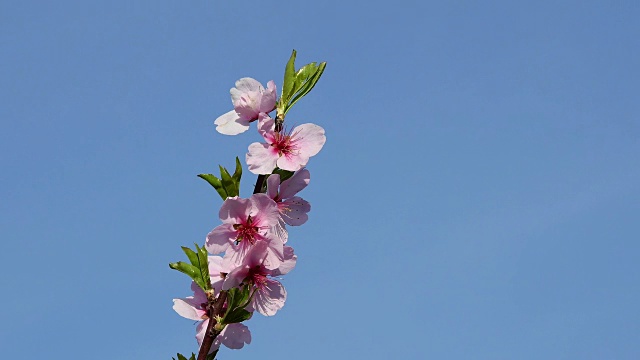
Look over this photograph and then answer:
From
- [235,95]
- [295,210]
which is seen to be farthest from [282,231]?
Answer: [235,95]

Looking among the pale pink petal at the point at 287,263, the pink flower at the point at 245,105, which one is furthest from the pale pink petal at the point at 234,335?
the pink flower at the point at 245,105

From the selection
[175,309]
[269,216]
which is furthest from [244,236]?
[175,309]

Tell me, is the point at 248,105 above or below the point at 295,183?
above

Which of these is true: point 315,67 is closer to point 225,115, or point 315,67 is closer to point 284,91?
point 284,91

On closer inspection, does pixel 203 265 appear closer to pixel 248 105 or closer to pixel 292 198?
pixel 292 198

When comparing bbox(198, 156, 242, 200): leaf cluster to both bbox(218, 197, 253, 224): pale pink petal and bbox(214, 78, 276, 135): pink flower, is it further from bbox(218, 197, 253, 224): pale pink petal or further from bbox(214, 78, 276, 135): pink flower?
bbox(214, 78, 276, 135): pink flower
